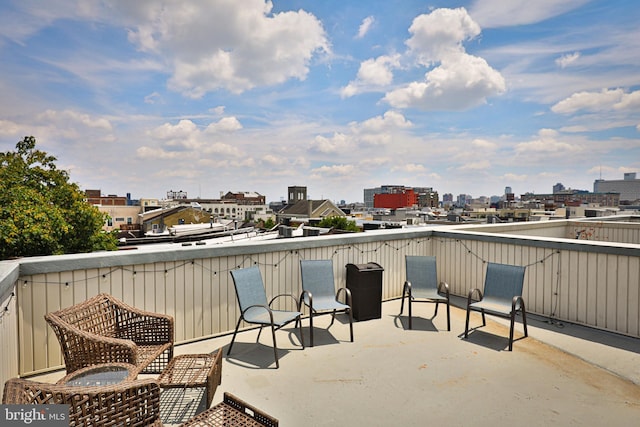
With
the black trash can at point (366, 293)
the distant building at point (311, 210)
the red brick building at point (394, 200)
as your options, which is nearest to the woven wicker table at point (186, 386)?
the black trash can at point (366, 293)

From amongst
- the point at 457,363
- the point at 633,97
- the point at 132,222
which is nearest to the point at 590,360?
the point at 457,363

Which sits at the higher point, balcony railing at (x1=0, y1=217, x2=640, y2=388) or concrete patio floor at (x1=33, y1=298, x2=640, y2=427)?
balcony railing at (x1=0, y1=217, x2=640, y2=388)

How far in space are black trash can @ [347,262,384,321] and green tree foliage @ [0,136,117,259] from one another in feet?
20.1

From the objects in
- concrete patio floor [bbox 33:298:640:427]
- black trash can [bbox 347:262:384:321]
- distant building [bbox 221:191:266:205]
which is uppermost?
distant building [bbox 221:191:266:205]

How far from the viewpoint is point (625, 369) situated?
324 cm

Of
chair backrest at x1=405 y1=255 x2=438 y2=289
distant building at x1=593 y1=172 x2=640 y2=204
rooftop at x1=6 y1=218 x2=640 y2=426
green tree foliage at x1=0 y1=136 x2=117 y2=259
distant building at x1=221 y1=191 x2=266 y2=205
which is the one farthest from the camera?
distant building at x1=221 y1=191 x2=266 y2=205

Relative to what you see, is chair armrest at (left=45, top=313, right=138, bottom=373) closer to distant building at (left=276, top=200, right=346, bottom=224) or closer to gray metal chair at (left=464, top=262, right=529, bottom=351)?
gray metal chair at (left=464, top=262, right=529, bottom=351)

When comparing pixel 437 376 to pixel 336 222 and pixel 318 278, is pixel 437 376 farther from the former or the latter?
pixel 336 222

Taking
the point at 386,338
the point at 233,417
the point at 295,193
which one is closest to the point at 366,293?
the point at 386,338

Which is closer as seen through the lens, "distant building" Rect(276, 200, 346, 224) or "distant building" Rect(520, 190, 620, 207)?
"distant building" Rect(276, 200, 346, 224)

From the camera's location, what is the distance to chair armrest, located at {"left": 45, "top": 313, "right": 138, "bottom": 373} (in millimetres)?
2275

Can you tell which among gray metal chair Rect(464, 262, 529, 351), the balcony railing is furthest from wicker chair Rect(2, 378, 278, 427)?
gray metal chair Rect(464, 262, 529, 351)

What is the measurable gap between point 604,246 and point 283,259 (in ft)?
12.5

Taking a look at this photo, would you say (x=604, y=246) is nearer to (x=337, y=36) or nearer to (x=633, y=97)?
(x=337, y=36)
